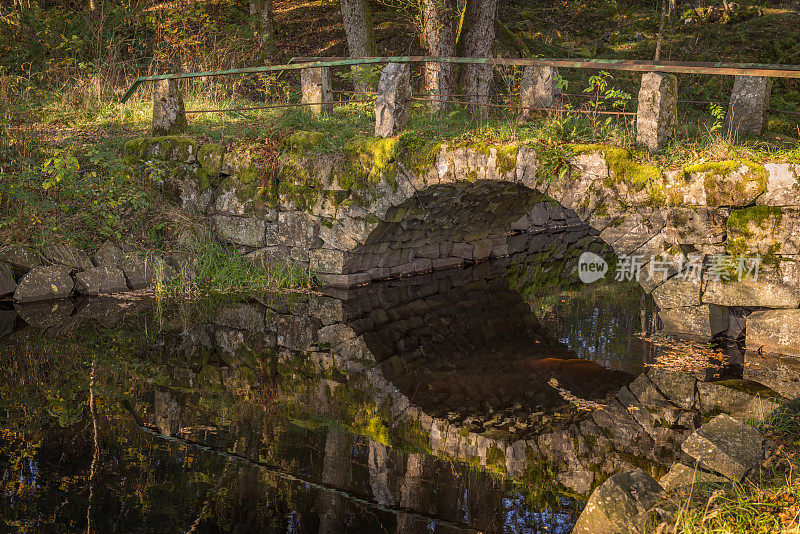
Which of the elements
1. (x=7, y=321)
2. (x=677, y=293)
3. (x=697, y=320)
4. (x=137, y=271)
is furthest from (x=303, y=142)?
(x=697, y=320)

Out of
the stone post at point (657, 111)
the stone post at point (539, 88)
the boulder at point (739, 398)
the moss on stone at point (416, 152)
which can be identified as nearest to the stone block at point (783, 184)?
the stone post at point (657, 111)

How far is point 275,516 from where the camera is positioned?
13.3 ft

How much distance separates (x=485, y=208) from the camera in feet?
33.0

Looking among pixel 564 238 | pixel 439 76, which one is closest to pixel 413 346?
pixel 439 76

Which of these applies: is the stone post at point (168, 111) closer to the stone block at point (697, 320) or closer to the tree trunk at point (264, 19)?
the tree trunk at point (264, 19)

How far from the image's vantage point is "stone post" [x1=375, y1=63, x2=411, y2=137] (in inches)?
322

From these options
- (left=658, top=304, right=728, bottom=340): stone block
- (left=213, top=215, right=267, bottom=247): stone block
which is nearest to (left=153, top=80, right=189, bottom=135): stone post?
(left=213, top=215, right=267, bottom=247): stone block

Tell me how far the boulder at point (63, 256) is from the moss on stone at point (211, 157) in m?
1.83

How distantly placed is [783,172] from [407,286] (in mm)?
4686

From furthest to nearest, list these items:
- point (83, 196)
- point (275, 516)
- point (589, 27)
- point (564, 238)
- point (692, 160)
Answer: point (589, 27) → point (564, 238) → point (83, 196) → point (692, 160) → point (275, 516)

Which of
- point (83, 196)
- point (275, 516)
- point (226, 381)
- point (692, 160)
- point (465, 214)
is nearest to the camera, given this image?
point (275, 516)

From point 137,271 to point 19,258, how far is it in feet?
4.29

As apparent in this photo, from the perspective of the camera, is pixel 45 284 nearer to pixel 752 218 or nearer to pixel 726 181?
pixel 726 181

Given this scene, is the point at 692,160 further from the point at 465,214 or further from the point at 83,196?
the point at 83,196
